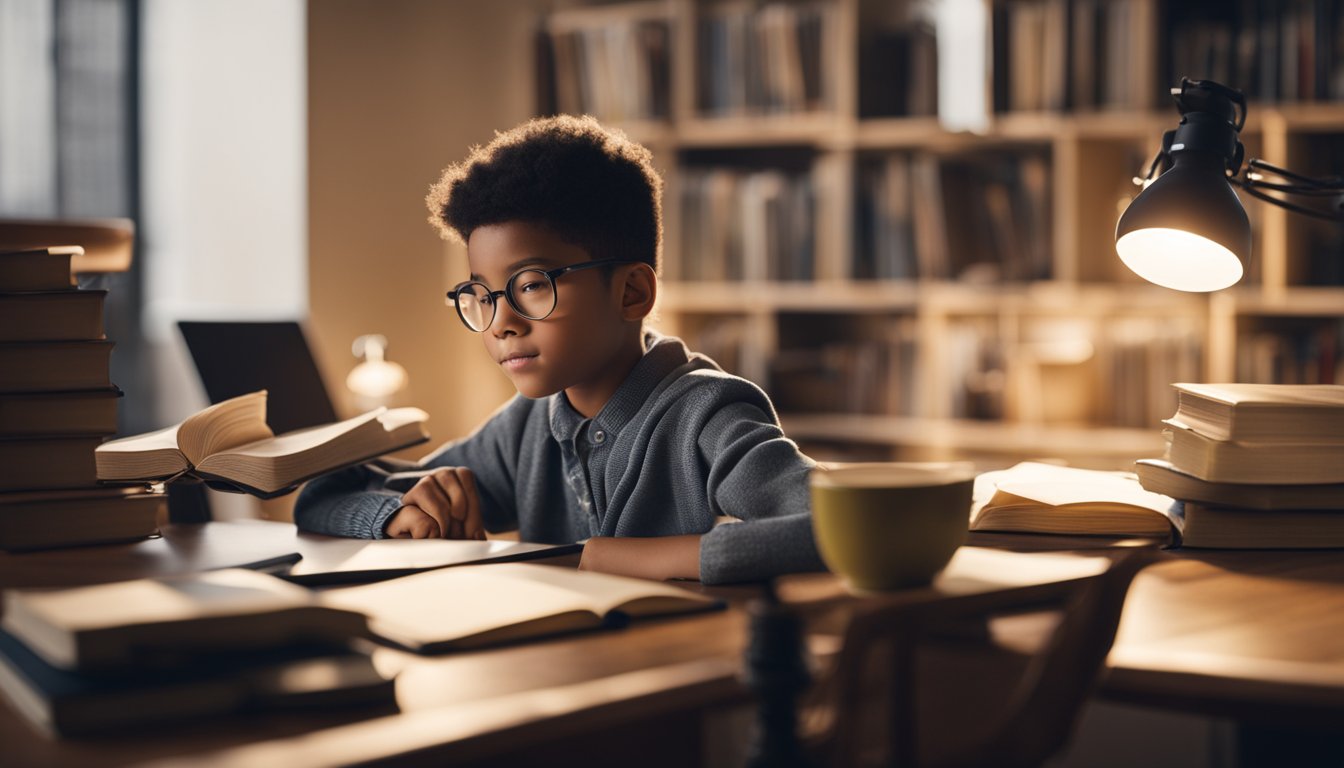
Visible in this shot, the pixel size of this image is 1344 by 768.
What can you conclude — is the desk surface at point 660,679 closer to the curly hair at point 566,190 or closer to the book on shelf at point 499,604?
the book on shelf at point 499,604

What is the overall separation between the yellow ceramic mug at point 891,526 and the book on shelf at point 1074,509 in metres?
0.37

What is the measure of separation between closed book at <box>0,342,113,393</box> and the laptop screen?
276 millimetres

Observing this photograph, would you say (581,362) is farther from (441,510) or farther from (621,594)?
(621,594)

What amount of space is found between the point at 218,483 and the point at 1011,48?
244 centimetres

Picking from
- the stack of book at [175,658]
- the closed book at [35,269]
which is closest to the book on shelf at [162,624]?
A: the stack of book at [175,658]

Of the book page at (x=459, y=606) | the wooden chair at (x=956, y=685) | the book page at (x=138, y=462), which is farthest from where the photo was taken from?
the book page at (x=138, y=462)

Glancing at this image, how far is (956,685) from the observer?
0.67m

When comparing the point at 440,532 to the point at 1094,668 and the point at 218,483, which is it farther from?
the point at 1094,668

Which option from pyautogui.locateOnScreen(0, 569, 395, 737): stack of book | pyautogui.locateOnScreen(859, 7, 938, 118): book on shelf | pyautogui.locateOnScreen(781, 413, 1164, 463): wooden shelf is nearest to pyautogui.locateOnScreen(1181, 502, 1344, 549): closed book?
pyautogui.locateOnScreen(0, 569, 395, 737): stack of book

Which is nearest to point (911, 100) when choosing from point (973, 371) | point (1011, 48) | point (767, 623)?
point (1011, 48)

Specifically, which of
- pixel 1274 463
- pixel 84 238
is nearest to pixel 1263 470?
pixel 1274 463

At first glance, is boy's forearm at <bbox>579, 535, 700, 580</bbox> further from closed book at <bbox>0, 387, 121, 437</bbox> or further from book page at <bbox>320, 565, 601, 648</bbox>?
closed book at <bbox>0, 387, 121, 437</bbox>

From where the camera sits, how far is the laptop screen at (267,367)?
1.57 meters

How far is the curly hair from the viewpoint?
1405 mm
